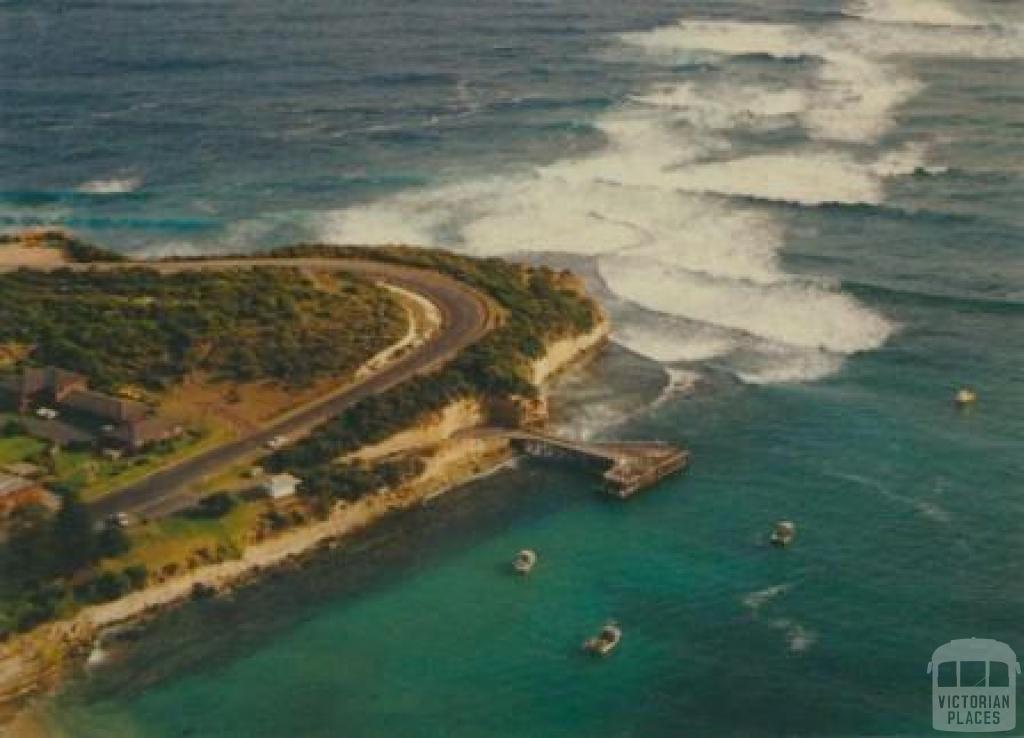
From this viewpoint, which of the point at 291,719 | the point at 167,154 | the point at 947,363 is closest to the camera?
the point at 291,719

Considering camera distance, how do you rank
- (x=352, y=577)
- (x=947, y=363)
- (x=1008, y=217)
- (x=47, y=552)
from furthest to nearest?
(x=1008, y=217)
(x=947, y=363)
(x=352, y=577)
(x=47, y=552)

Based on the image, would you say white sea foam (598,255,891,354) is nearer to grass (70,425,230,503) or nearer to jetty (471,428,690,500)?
jetty (471,428,690,500)

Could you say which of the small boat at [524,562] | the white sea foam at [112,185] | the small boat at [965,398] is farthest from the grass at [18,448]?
the white sea foam at [112,185]

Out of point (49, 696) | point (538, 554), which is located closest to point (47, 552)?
point (49, 696)

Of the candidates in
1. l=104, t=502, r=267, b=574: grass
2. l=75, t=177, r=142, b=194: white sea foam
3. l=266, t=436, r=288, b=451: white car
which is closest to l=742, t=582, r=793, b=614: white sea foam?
l=104, t=502, r=267, b=574: grass

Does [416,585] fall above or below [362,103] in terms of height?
below

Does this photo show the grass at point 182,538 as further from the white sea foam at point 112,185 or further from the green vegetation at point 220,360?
the white sea foam at point 112,185

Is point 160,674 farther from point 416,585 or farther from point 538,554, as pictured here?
point 538,554
